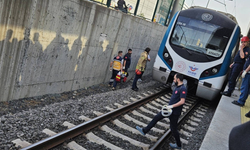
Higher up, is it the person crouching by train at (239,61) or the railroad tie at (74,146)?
the person crouching by train at (239,61)

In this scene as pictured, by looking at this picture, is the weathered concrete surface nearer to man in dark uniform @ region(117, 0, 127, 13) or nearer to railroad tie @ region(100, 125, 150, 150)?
man in dark uniform @ region(117, 0, 127, 13)

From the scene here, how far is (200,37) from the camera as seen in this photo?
10.2 meters

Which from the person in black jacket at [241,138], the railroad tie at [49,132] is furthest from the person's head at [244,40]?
the person in black jacket at [241,138]

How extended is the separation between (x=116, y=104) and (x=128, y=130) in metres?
1.74

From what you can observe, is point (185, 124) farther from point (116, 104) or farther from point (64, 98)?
point (64, 98)

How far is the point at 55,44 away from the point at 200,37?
5.69m

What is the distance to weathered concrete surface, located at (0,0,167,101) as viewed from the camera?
621 cm

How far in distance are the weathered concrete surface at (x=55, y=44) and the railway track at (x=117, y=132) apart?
73.4 inches

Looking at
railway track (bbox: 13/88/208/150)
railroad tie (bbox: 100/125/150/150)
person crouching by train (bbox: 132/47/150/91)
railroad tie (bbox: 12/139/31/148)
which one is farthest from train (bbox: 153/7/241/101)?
railroad tie (bbox: 12/139/31/148)

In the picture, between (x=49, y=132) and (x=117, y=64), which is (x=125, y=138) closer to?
(x=49, y=132)

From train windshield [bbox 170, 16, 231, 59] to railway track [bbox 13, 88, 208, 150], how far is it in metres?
2.79

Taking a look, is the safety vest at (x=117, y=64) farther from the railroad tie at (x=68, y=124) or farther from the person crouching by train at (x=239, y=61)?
the railroad tie at (x=68, y=124)

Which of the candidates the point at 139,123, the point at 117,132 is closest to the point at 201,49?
the point at 139,123

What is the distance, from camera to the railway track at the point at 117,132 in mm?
5094
